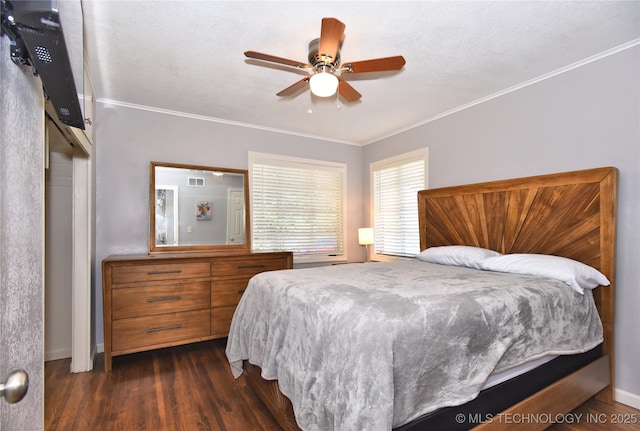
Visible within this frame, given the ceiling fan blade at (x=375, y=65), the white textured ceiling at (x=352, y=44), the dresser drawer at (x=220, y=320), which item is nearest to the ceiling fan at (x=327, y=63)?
the ceiling fan blade at (x=375, y=65)

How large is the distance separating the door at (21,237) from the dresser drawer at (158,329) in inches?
79.7

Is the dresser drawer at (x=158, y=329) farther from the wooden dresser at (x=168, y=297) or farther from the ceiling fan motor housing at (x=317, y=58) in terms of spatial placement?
the ceiling fan motor housing at (x=317, y=58)

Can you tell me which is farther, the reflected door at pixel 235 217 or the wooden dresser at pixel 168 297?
the reflected door at pixel 235 217

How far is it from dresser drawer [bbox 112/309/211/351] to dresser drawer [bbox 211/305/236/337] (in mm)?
47

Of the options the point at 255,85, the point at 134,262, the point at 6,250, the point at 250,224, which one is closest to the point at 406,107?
the point at 255,85

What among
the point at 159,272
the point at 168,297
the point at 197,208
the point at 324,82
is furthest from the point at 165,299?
the point at 324,82

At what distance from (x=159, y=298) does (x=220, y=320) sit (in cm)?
60

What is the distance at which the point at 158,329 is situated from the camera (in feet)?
9.39

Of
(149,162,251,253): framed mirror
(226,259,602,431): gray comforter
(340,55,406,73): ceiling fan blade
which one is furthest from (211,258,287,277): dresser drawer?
(340,55,406,73): ceiling fan blade

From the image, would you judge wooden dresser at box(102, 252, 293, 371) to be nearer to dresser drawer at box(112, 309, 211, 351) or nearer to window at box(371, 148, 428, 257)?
dresser drawer at box(112, 309, 211, 351)

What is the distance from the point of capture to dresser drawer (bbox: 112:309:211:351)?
2.73 meters

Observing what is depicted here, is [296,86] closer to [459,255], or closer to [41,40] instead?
[41,40]

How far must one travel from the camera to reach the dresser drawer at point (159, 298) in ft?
8.97

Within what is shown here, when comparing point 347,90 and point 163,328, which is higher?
point 347,90
